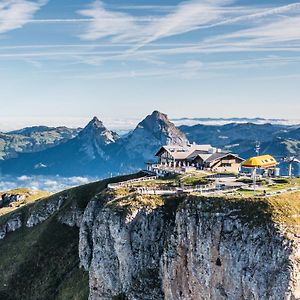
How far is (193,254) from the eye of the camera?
91.2 metres

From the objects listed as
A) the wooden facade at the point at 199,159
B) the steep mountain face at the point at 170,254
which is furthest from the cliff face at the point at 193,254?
the wooden facade at the point at 199,159

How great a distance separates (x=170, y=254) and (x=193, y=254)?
553 centimetres

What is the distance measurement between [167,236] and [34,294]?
5926cm

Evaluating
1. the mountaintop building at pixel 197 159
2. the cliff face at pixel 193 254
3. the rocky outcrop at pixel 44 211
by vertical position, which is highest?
the mountaintop building at pixel 197 159

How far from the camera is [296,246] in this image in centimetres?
7931

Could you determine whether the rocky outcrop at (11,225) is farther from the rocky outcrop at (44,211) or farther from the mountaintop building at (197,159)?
the mountaintop building at (197,159)

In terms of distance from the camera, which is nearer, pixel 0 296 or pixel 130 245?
pixel 130 245

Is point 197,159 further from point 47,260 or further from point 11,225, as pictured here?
point 11,225

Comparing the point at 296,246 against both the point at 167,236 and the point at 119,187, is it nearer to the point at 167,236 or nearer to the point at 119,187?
the point at 167,236

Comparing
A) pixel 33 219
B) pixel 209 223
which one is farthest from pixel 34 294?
pixel 209 223

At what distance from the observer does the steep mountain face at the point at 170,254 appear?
81375 mm

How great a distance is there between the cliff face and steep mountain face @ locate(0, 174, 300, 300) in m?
0.16

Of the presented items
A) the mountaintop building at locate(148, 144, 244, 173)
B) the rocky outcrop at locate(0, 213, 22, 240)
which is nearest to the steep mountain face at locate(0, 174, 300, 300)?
the rocky outcrop at locate(0, 213, 22, 240)

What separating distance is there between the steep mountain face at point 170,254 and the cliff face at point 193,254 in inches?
6.3
